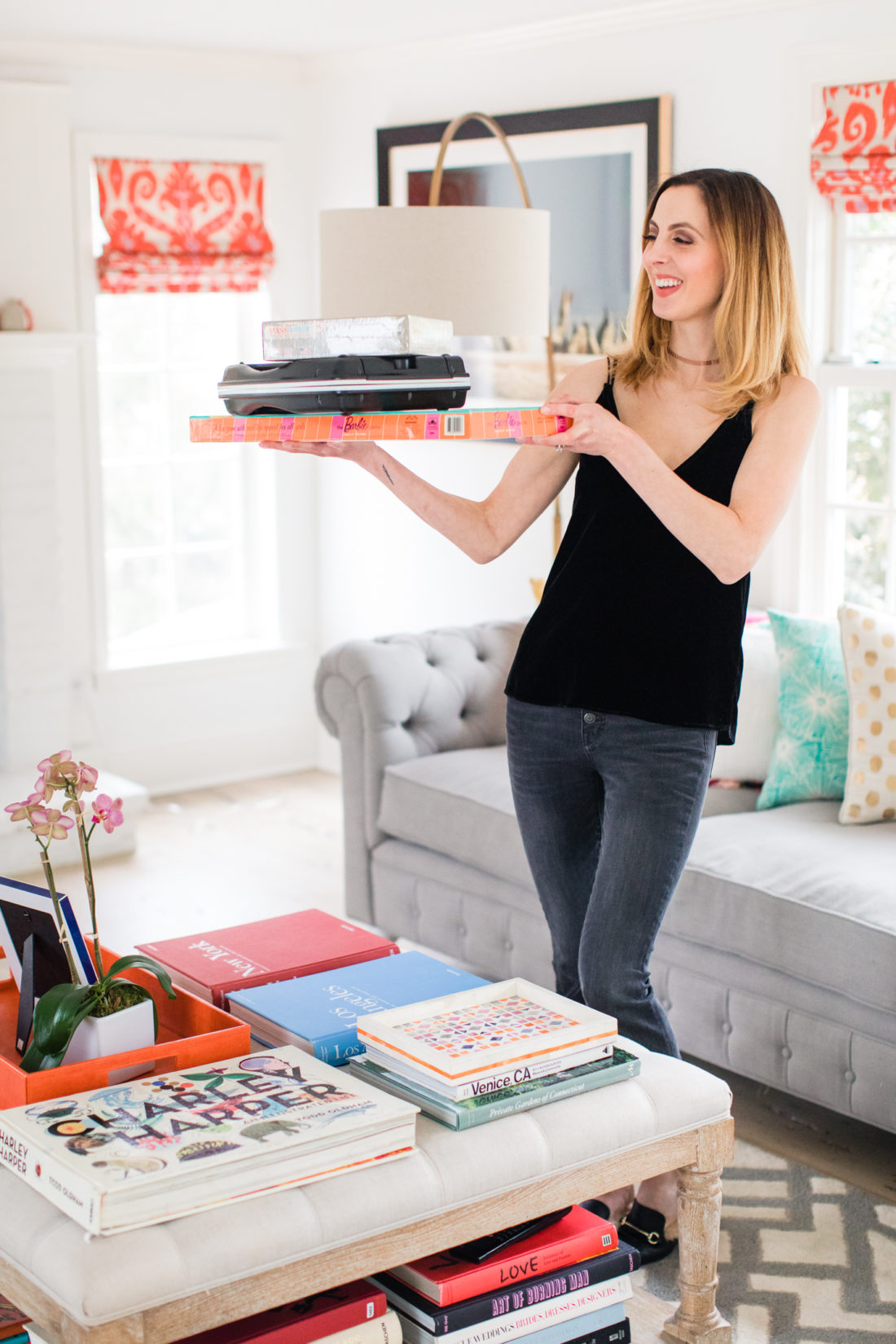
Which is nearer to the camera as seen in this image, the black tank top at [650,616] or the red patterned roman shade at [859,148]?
the black tank top at [650,616]

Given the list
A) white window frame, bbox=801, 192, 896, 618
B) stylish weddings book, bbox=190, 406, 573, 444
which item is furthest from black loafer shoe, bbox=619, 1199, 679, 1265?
white window frame, bbox=801, 192, 896, 618

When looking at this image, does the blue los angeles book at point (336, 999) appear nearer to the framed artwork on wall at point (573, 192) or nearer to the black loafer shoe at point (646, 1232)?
the black loafer shoe at point (646, 1232)

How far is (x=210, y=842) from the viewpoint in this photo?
15.5ft

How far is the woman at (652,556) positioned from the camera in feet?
6.69

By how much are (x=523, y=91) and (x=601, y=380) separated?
8.46ft

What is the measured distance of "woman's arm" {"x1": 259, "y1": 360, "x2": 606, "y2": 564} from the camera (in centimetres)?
217

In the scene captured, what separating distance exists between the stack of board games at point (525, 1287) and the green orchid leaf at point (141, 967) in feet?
1.45

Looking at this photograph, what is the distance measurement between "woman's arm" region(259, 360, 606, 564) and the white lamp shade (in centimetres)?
87

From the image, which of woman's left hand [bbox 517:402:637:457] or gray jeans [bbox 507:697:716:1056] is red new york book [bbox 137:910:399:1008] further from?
woman's left hand [bbox 517:402:637:457]

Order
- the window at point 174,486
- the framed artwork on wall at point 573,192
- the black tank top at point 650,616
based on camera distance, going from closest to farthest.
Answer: the black tank top at point 650,616, the framed artwork on wall at point 573,192, the window at point 174,486

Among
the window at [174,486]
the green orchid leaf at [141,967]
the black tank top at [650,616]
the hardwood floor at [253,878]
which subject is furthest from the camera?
the window at [174,486]

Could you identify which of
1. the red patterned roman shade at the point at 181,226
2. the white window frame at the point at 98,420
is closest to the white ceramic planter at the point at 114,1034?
the white window frame at the point at 98,420

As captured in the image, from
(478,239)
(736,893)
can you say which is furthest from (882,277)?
(736,893)

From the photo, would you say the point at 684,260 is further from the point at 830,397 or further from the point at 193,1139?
the point at 830,397
